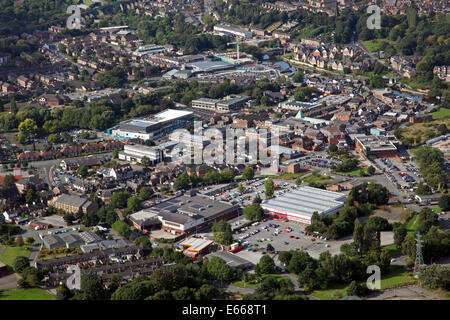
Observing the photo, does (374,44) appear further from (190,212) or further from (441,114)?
(190,212)

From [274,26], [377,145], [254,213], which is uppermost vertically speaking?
[274,26]

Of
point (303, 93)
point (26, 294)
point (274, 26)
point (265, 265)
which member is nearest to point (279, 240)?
point (265, 265)

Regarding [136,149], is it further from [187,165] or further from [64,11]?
[64,11]

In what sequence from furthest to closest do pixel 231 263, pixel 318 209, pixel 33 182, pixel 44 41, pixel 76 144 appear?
pixel 44 41
pixel 76 144
pixel 33 182
pixel 318 209
pixel 231 263

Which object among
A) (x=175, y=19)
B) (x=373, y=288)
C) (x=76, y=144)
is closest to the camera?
(x=373, y=288)

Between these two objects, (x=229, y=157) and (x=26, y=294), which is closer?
(x=26, y=294)

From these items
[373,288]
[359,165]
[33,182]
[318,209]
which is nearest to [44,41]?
[33,182]

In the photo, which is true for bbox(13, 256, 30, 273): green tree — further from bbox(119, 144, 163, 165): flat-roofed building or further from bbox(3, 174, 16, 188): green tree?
bbox(119, 144, 163, 165): flat-roofed building

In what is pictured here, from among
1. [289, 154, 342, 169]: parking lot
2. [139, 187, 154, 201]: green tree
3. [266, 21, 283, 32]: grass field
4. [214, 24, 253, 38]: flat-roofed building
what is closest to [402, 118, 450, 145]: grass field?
[289, 154, 342, 169]: parking lot
